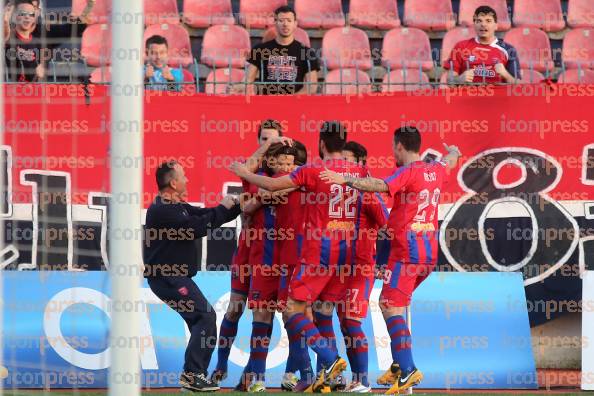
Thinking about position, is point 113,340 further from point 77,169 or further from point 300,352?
point 77,169

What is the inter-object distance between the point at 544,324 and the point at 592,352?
545 mm

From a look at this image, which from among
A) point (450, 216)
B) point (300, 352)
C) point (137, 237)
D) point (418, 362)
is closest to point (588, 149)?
point (450, 216)

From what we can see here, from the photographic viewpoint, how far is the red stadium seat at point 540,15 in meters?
12.8

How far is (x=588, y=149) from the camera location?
367 inches

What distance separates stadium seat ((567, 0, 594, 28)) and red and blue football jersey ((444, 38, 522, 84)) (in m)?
2.83

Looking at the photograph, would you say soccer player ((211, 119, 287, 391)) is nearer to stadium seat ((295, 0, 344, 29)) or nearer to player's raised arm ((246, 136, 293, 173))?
player's raised arm ((246, 136, 293, 173))

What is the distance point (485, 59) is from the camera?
10195 millimetres

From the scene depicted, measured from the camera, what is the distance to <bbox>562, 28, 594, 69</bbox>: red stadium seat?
12.0 metres

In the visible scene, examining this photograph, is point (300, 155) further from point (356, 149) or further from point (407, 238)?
point (407, 238)

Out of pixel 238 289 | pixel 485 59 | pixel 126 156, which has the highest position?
Result: pixel 485 59

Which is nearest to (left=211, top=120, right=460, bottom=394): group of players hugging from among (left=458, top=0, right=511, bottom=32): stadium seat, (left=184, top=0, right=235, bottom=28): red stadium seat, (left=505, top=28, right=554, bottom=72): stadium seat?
(left=184, top=0, right=235, bottom=28): red stadium seat

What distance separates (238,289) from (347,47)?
4271 millimetres

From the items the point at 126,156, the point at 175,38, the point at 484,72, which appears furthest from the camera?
the point at 175,38

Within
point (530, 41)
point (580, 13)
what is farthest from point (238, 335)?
point (580, 13)
